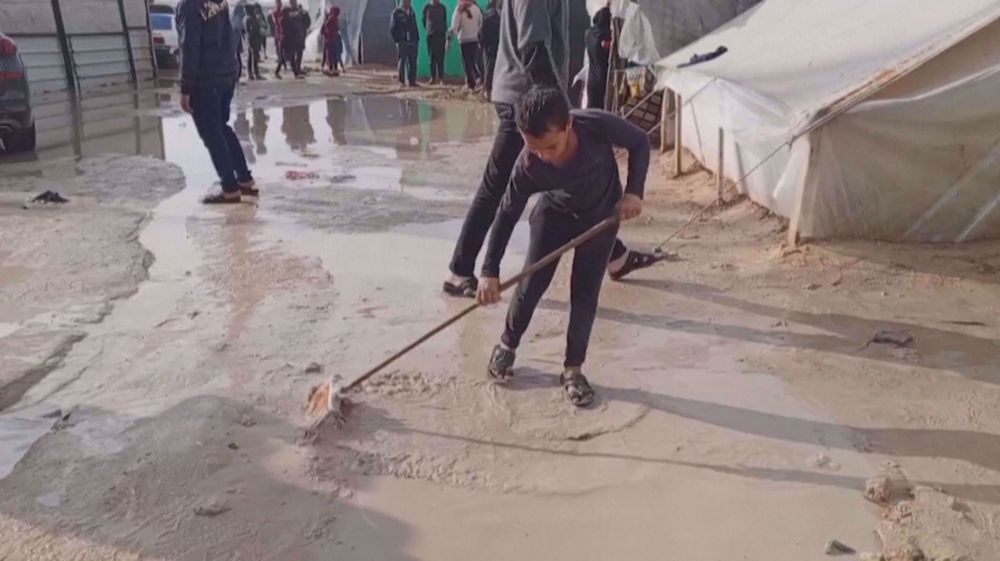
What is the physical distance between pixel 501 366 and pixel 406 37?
14471mm

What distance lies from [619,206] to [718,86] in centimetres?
304

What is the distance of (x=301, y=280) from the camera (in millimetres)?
4848

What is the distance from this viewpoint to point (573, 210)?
3389mm

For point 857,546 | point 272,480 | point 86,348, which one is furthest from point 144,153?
point 857,546

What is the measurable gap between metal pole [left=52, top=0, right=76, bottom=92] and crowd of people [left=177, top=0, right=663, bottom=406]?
11456 mm

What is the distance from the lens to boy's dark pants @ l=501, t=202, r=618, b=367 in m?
3.38

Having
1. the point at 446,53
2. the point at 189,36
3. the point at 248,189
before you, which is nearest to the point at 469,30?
the point at 446,53

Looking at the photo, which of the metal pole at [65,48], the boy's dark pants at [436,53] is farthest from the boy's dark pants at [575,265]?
the metal pole at [65,48]

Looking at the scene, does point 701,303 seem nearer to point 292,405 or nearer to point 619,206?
point 619,206

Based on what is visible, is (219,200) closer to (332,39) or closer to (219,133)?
(219,133)

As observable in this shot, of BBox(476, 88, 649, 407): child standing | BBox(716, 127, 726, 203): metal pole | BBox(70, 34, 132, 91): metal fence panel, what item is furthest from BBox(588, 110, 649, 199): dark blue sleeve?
BBox(70, 34, 132, 91): metal fence panel

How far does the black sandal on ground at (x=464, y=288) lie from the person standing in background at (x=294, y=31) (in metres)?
16.1

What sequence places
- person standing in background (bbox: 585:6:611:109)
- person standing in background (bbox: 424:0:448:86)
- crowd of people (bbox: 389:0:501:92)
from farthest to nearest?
person standing in background (bbox: 424:0:448:86) → crowd of people (bbox: 389:0:501:92) → person standing in background (bbox: 585:6:611:109)

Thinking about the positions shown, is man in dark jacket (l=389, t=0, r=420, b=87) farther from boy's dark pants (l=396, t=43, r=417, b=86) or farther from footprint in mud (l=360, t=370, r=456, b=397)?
footprint in mud (l=360, t=370, r=456, b=397)
